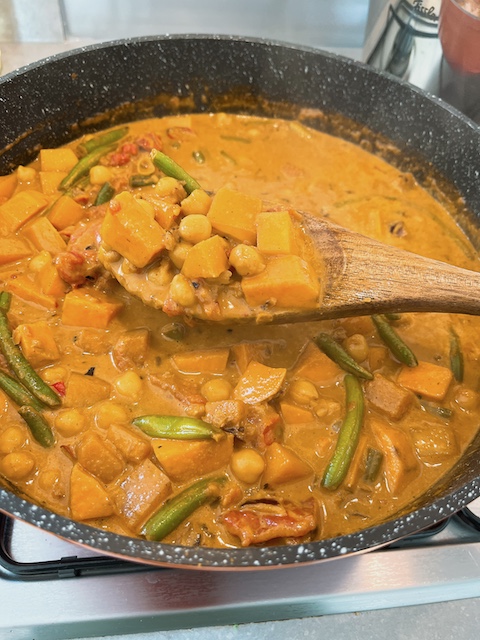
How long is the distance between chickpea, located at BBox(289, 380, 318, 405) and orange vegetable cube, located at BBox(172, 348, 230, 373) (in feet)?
0.98

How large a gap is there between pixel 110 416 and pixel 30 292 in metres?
0.69

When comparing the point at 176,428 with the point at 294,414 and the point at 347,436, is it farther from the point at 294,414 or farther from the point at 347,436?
the point at 347,436

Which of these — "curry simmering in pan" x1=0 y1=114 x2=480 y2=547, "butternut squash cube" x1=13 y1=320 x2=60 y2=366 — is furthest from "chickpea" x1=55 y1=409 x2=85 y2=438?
"butternut squash cube" x1=13 y1=320 x2=60 y2=366

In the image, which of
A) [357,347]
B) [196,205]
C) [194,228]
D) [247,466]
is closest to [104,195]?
[196,205]

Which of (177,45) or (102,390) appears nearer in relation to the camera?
(102,390)

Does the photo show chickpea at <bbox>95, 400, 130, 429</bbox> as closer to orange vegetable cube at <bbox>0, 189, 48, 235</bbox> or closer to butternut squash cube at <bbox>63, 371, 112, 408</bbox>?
butternut squash cube at <bbox>63, 371, 112, 408</bbox>

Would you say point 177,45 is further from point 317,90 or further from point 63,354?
point 63,354

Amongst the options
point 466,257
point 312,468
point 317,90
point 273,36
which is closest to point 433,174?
point 466,257

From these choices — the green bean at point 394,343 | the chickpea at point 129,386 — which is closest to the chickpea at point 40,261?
the chickpea at point 129,386

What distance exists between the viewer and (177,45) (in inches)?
117

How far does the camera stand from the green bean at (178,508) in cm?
185

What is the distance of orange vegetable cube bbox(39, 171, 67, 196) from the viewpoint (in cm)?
285

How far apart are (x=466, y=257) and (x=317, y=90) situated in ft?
3.92

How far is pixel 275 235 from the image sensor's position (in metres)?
2.04
